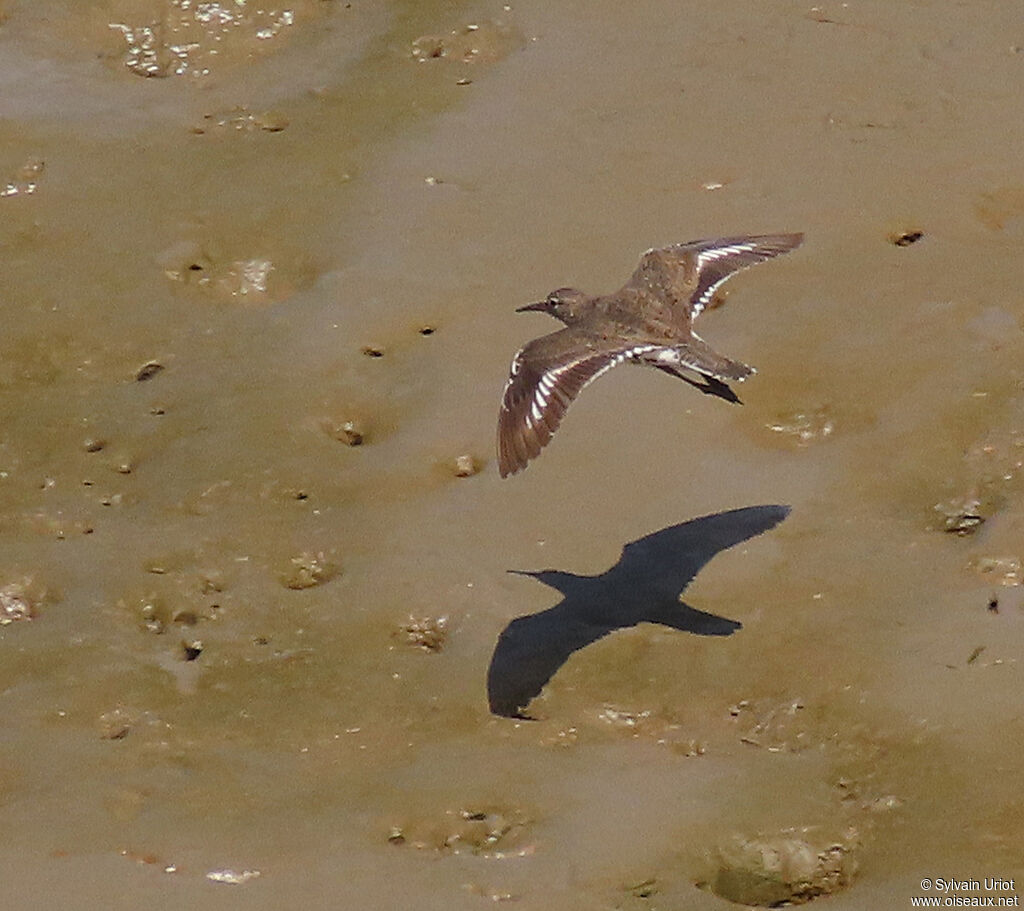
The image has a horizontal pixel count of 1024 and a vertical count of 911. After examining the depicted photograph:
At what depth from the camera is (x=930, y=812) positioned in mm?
6734

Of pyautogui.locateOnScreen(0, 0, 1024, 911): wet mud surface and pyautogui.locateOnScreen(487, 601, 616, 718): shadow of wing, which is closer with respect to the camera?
pyautogui.locateOnScreen(0, 0, 1024, 911): wet mud surface

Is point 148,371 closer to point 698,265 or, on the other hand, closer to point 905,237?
point 698,265

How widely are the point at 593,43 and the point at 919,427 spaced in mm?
4549

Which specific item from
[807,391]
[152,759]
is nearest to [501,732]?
[152,759]

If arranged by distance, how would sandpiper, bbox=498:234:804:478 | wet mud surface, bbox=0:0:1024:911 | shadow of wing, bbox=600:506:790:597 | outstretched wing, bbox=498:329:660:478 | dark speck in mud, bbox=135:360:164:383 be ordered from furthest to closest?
dark speck in mud, bbox=135:360:164:383
shadow of wing, bbox=600:506:790:597
sandpiper, bbox=498:234:804:478
outstretched wing, bbox=498:329:660:478
wet mud surface, bbox=0:0:1024:911

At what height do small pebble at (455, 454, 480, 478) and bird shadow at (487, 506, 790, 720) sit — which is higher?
small pebble at (455, 454, 480, 478)

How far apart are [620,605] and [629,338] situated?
4.34 feet

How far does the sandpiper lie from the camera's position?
779 cm

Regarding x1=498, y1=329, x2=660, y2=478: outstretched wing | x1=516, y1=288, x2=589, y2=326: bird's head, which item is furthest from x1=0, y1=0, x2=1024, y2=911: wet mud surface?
x1=498, y1=329, x2=660, y2=478: outstretched wing

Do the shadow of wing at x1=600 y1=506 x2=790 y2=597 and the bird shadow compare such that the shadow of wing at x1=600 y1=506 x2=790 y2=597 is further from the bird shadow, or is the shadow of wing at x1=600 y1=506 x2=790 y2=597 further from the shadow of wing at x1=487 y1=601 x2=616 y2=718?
the shadow of wing at x1=487 y1=601 x2=616 y2=718

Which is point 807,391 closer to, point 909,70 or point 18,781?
point 909,70

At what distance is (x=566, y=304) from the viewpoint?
360 inches

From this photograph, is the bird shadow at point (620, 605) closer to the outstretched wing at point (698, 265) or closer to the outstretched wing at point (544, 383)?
the outstretched wing at point (544, 383)

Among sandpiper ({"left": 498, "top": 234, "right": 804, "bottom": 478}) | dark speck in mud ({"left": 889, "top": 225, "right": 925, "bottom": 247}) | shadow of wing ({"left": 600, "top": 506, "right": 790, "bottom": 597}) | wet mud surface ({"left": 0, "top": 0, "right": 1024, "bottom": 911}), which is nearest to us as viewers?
wet mud surface ({"left": 0, "top": 0, "right": 1024, "bottom": 911})
